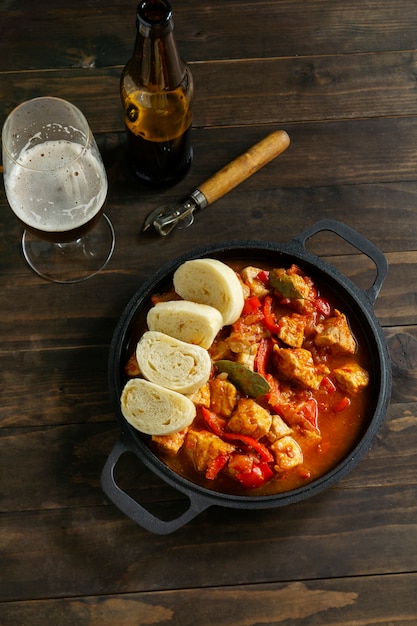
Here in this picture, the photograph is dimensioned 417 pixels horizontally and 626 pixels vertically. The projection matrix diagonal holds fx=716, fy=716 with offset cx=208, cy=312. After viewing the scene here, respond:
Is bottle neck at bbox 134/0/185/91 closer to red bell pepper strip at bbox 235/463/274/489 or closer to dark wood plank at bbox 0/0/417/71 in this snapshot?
dark wood plank at bbox 0/0/417/71

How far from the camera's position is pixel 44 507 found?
258 cm

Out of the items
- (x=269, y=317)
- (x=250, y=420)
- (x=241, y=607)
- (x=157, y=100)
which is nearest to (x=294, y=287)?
(x=269, y=317)

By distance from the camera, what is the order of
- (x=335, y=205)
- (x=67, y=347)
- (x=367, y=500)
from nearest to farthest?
(x=367, y=500) < (x=67, y=347) < (x=335, y=205)

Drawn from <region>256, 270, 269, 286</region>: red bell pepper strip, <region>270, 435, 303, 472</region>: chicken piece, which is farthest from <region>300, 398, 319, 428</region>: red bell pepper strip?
<region>256, 270, 269, 286</region>: red bell pepper strip

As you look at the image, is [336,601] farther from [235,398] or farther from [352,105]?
[352,105]

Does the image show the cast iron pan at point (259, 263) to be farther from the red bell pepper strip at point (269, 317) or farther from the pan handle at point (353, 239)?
the red bell pepper strip at point (269, 317)

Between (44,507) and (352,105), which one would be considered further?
(352,105)

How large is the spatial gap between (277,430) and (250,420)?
4.2 inches

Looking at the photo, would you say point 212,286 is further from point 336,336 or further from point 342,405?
point 342,405

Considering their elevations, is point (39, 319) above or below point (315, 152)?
below

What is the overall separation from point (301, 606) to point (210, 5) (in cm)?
259

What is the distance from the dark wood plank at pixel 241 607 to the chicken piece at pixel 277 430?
21.4 inches

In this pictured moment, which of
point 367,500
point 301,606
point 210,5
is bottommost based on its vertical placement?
point 301,606

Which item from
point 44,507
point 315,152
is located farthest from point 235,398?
point 315,152
